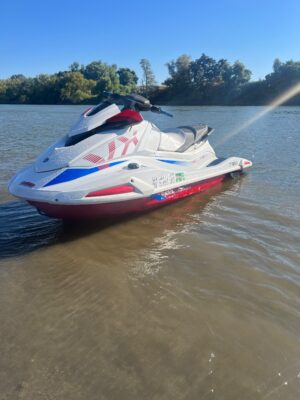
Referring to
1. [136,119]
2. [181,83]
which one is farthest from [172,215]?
[181,83]

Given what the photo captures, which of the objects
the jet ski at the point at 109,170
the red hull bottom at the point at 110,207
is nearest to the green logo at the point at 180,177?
the jet ski at the point at 109,170

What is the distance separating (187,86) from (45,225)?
224 feet

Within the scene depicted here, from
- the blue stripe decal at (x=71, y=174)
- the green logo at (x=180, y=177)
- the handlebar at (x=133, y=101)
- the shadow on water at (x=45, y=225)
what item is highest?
the handlebar at (x=133, y=101)

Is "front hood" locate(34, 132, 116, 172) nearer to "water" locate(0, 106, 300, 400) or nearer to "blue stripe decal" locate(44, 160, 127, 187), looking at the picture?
"blue stripe decal" locate(44, 160, 127, 187)

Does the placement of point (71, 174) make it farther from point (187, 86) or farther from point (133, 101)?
point (187, 86)

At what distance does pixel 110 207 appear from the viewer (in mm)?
4473

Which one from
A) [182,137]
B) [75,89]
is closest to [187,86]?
[75,89]

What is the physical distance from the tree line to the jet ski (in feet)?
151

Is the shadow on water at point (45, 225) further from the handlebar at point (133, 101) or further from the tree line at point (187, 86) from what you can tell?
the tree line at point (187, 86)

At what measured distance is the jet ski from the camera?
413 cm

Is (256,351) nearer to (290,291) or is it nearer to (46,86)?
(290,291)

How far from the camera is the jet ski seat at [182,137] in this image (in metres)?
5.72

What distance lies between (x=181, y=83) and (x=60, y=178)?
69.7 m

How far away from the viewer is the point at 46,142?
40.9 ft
